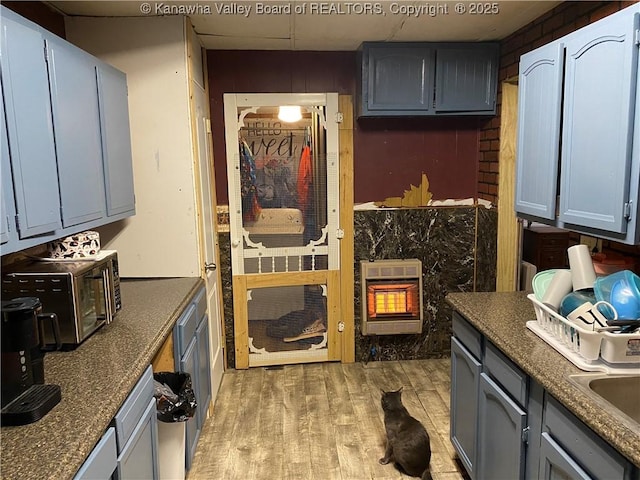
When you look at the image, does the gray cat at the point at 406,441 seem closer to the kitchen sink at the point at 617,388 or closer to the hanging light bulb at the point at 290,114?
the kitchen sink at the point at 617,388

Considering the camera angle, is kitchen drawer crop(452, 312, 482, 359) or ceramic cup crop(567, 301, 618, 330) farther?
kitchen drawer crop(452, 312, 482, 359)

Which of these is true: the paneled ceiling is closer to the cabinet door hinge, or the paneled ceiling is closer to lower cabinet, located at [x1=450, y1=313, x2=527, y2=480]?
the cabinet door hinge

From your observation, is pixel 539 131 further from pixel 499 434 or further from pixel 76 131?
pixel 76 131

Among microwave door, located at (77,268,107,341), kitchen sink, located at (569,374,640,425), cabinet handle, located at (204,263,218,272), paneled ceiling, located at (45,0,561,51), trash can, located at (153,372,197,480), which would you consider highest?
paneled ceiling, located at (45,0,561,51)

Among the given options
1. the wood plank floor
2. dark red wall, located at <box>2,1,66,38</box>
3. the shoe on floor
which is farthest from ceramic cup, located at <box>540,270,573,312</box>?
dark red wall, located at <box>2,1,66,38</box>

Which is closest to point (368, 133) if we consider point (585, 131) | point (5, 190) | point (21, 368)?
point (585, 131)

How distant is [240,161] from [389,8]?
58.7 inches

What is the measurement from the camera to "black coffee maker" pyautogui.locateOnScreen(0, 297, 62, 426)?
4.21 ft

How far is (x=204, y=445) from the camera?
2.73m

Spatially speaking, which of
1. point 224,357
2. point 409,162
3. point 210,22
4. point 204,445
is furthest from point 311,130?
point 204,445

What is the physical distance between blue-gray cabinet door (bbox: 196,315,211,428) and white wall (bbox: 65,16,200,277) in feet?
1.14

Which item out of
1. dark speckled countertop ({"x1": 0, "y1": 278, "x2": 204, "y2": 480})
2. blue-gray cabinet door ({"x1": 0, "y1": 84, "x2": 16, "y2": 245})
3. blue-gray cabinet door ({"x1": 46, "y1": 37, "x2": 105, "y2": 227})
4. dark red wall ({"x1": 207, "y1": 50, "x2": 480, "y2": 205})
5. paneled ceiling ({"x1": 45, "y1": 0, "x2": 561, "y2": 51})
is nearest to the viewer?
dark speckled countertop ({"x1": 0, "y1": 278, "x2": 204, "y2": 480})

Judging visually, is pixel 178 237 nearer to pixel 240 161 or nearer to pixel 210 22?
pixel 240 161

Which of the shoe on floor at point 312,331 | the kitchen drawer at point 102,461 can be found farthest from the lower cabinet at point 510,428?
the shoe on floor at point 312,331
